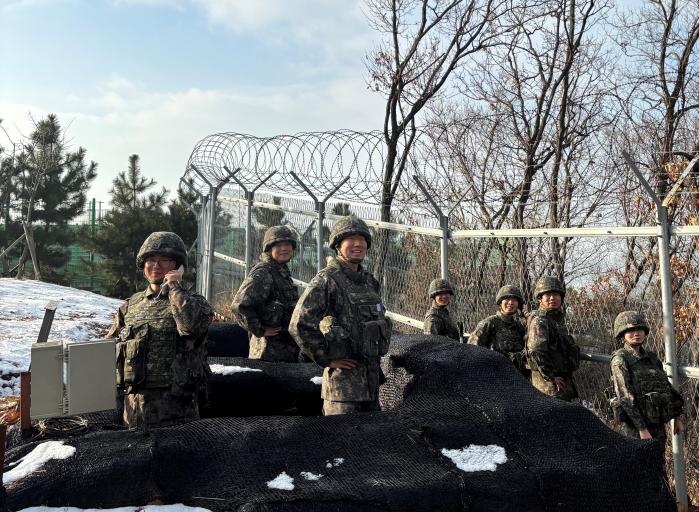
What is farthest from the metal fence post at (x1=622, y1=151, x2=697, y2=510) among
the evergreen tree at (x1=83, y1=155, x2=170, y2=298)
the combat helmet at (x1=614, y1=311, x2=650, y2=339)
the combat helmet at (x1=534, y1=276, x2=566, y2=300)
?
the evergreen tree at (x1=83, y1=155, x2=170, y2=298)

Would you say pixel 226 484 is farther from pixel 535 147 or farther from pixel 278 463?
pixel 535 147

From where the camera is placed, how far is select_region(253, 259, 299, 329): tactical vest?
5.21 metres

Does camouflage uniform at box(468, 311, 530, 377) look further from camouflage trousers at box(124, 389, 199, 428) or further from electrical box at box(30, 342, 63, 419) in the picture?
electrical box at box(30, 342, 63, 419)

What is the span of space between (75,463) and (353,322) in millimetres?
1570

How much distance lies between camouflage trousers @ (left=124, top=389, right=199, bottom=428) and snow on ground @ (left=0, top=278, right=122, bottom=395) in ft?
15.8

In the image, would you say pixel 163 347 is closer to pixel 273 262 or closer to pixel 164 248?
pixel 164 248

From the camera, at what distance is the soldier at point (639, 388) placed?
397 centimetres

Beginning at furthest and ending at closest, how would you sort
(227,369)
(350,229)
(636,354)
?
(227,369) → (636,354) → (350,229)

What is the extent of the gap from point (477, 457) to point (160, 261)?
192cm

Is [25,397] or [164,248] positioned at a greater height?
[164,248]

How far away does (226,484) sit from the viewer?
267 centimetres

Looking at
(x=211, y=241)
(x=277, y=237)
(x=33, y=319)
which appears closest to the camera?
(x=277, y=237)

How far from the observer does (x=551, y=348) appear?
4.74 metres

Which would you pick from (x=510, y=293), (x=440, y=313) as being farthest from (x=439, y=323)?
(x=510, y=293)
